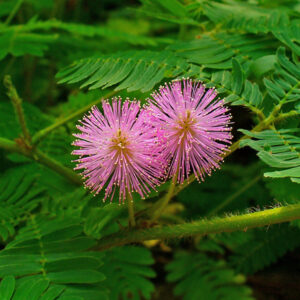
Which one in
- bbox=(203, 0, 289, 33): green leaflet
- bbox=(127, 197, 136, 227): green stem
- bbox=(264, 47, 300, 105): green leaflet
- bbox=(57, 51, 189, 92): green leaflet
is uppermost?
bbox=(203, 0, 289, 33): green leaflet

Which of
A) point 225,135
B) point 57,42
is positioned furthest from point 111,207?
point 57,42

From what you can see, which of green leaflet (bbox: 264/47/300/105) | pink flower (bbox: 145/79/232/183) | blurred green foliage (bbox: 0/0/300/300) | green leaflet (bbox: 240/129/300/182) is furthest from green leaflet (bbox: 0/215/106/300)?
green leaflet (bbox: 264/47/300/105)

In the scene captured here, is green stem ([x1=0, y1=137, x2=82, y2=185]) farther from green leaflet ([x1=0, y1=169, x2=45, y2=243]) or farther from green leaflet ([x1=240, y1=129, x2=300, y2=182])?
green leaflet ([x1=240, y1=129, x2=300, y2=182])

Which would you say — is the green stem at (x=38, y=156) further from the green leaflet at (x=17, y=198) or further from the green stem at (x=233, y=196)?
the green stem at (x=233, y=196)

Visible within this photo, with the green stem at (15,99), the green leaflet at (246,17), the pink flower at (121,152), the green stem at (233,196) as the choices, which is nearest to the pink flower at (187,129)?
the pink flower at (121,152)

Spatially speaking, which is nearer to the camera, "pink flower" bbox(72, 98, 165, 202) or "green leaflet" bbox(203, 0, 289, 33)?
"pink flower" bbox(72, 98, 165, 202)

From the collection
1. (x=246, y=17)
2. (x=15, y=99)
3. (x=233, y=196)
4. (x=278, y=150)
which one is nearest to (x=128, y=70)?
(x=15, y=99)
